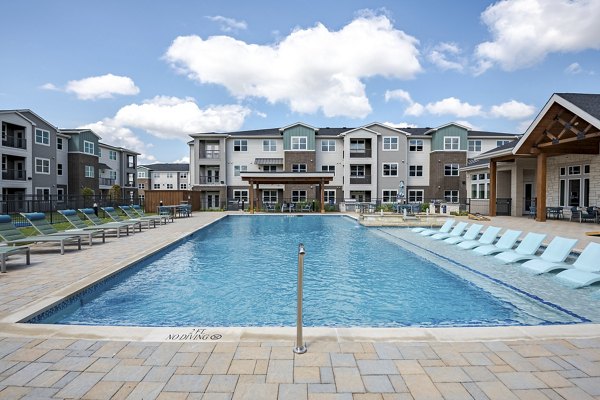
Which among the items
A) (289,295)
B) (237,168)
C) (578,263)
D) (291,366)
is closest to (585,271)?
(578,263)

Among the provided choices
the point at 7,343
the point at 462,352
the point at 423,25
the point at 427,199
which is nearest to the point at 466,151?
the point at 427,199

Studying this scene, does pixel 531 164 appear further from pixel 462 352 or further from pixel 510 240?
pixel 462 352

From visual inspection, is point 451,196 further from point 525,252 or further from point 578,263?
point 578,263

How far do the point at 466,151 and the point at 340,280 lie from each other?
115 feet

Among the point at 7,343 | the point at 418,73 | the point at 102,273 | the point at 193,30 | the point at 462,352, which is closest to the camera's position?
the point at 462,352

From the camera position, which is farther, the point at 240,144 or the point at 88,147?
the point at 88,147

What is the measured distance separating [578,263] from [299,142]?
31164mm

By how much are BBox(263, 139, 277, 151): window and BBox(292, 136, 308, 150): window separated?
8.36 feet

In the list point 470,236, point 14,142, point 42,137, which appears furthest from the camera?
point 42,137

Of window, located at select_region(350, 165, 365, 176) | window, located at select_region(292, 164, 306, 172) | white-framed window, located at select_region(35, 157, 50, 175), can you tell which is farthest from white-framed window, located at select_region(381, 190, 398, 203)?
white-framed window, located at select_region(35, 157, 50, 175)

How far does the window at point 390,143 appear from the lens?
37.8 meters

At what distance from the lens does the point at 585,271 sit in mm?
7480

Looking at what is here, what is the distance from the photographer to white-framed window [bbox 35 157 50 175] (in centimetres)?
3325

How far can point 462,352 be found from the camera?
11.9ft
